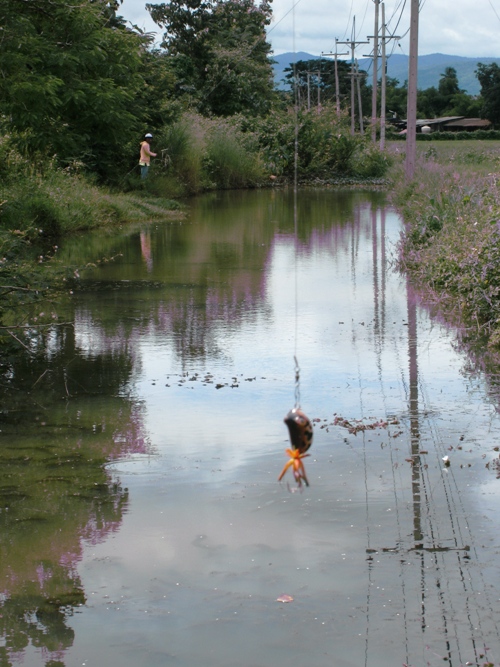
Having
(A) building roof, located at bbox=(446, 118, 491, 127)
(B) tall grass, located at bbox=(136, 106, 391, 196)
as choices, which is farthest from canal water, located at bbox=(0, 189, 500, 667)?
(A) building roof, located at bbox=(446, 118, 491, 127)

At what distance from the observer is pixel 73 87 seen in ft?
83.3

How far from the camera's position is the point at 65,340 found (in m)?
11.0

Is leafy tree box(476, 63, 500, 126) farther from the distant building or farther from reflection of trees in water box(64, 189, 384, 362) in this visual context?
reflection of trees in water box(64, 189, 384, 362)

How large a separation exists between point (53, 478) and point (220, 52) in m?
47.1

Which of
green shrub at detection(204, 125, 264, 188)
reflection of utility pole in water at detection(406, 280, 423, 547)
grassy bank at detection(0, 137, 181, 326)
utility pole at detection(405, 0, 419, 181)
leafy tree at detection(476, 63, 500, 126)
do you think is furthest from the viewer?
leafy tree at detection(476, 63, 500, 126)

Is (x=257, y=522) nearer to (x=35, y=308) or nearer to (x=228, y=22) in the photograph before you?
(x=35, y=308)

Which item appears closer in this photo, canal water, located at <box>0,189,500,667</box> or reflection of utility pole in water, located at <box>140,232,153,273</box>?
canal water, located at <box>0,189,500,667</box>

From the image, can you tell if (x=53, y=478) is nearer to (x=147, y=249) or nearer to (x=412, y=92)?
(x=147, y=249)

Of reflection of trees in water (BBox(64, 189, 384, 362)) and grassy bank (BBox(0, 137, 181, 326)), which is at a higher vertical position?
grassy bank (BBox(0, 137, 181, 326))

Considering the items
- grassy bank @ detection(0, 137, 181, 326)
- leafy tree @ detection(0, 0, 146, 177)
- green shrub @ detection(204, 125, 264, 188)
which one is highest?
leafy tree @ detection(0, 0, 146, 177)

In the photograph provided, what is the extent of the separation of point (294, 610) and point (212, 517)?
1.28m

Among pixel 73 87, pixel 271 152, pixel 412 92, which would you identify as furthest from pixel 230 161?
pixel 73 87

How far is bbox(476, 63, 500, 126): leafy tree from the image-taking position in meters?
124

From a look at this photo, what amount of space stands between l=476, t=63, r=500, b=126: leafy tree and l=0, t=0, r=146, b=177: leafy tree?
102801 millimetres
